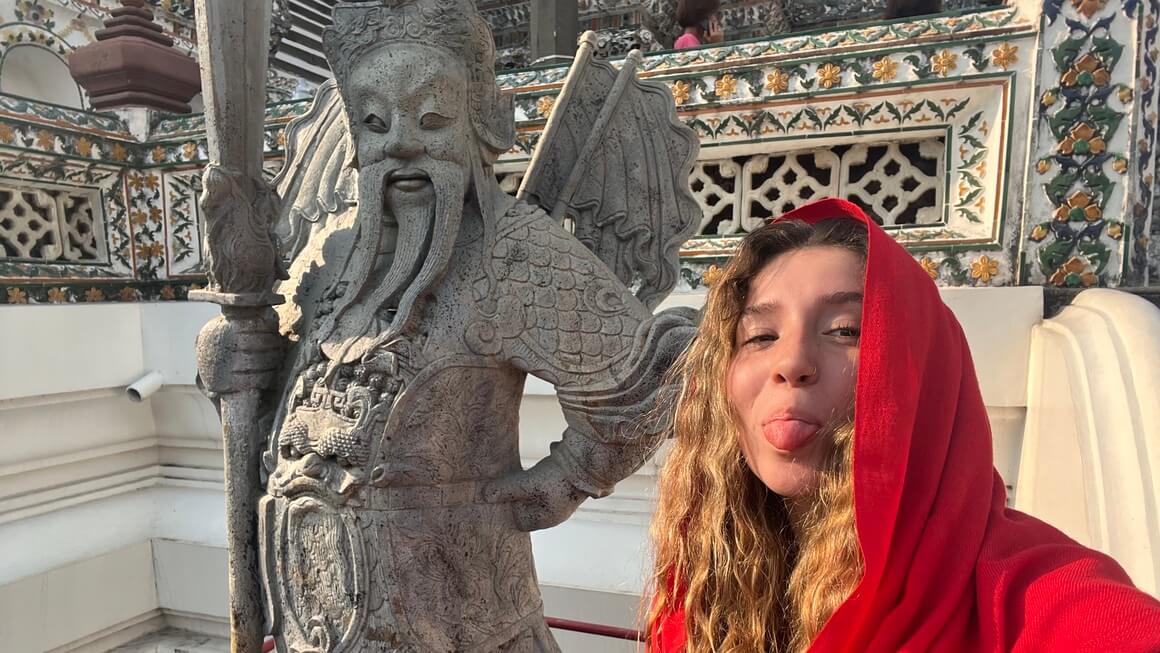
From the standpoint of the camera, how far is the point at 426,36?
1039 mm

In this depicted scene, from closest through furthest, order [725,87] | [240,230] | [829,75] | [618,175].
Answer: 1. [240,230]
2. [618,175]
3. [829,75]
4. [725,87]

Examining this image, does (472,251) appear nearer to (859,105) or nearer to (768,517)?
(768,517)

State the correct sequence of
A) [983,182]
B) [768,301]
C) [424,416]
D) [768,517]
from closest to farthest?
[768,301] < [768,517] < [424,416] < [983,182]

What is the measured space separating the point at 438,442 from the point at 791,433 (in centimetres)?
59

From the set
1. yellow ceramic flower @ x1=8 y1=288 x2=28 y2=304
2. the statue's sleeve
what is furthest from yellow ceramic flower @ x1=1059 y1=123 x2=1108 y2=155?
yellow ceramic flower @ x1=8 y1=288 x2=28 y2=304

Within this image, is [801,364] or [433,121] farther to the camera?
[433,121]

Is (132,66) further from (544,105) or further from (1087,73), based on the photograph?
(1087,73)

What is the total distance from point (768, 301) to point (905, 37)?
1.47m

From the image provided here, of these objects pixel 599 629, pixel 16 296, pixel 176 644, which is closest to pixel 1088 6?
pixel 599 629

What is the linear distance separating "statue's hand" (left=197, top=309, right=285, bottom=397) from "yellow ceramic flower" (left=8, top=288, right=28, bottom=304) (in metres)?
1.68

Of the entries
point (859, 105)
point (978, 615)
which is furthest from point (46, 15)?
point (978, 615)

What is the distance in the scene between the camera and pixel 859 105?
6.14ft

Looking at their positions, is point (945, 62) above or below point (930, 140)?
above

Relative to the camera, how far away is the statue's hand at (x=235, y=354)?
116 cm
